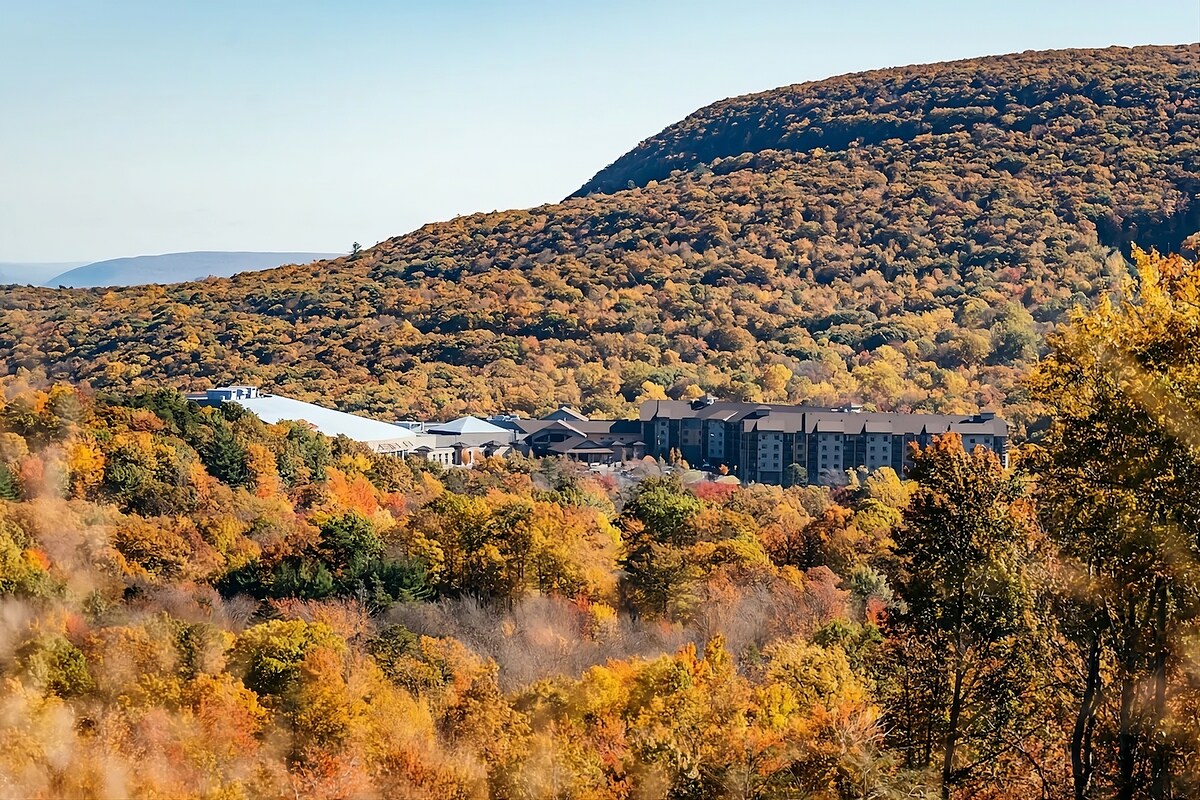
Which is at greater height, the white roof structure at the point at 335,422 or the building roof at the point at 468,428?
the white roof structure at the point at 335,422

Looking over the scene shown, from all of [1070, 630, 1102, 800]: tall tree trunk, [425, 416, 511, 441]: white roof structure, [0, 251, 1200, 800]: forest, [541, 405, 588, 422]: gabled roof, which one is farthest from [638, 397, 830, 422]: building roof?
[1070, 630, 1102, 800]: tall tree trunk

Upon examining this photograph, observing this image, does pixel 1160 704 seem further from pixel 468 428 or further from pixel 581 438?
pixel 468 428

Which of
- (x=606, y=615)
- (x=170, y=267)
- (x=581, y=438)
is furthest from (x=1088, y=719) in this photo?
(x=170, y=267)

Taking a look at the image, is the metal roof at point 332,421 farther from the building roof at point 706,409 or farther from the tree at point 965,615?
the tree at point 965,615

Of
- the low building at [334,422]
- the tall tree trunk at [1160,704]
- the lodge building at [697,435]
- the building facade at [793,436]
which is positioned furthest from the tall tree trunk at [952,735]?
the building facade at [793,436]

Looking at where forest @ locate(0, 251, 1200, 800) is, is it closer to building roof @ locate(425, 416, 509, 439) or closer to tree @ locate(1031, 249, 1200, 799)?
tree @ locate(1031, 249, 1200, 799)

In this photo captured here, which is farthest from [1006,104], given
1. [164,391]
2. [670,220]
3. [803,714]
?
[803,714]

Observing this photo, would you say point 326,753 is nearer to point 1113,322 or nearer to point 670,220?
point 1113,322
